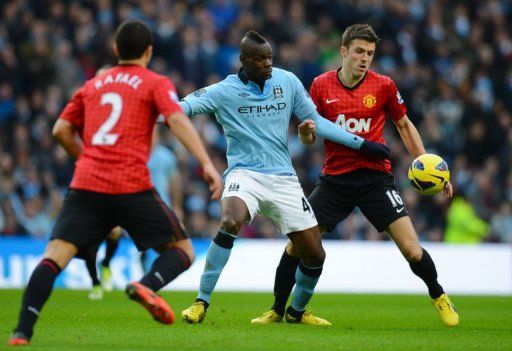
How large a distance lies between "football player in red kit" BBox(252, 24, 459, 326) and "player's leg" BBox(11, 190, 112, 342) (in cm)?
277

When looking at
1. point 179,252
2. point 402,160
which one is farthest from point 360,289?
point 179,252

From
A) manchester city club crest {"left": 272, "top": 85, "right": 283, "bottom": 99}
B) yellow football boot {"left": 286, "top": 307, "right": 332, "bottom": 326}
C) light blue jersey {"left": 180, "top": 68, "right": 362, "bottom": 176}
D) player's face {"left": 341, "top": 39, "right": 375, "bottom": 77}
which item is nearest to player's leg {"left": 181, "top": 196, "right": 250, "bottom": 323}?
light blue jersey {"left": 180, "top": 68, "right": 362, "bottom": 176}

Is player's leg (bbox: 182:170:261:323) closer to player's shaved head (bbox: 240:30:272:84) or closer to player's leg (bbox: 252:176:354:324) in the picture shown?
player's leg (bbox: 252:176:354:324)

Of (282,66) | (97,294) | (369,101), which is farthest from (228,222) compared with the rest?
(282,66)

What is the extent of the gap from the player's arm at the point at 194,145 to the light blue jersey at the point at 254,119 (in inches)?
76.5

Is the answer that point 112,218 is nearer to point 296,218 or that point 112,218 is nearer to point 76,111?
point 76,111

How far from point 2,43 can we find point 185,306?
9317 mm

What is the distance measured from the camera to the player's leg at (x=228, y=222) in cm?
858

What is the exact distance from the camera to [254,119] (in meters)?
8.88

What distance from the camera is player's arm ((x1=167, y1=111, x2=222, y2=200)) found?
666 centimetres

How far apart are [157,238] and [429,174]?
3.16 metres

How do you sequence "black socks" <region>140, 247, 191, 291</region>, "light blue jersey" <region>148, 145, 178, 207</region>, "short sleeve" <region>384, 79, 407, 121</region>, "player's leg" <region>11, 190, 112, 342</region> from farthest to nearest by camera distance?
"light blue jersey" <region>148, 145, 178, 207</region> < "short sleeve" <region>384, 79, 407, 121</region> < "black socks" <region>140, 247, 191, 291</region> < "player's leg" <region>11, 190, 112, 342</region>

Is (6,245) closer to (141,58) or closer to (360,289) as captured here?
(360,289)

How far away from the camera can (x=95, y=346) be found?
7027mm
